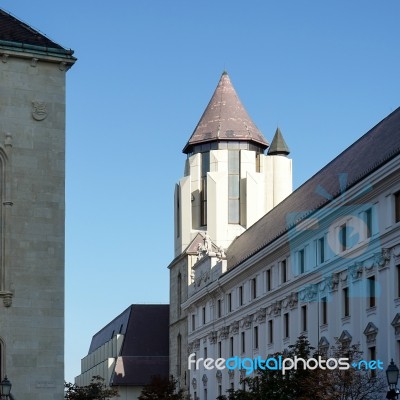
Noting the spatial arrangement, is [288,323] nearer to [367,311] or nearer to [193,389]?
[367,311]

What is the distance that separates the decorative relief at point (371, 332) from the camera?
54.2 m

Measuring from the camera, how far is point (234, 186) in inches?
4281

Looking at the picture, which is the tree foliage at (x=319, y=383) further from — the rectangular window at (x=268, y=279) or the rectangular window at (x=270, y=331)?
the rectangular window at (x=268, y=279)

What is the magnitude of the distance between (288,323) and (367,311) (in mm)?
15002

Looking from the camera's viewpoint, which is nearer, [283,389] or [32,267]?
[32,267]

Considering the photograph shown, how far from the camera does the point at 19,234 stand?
4647 cm

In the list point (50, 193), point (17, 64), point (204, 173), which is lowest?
point (50, 193)

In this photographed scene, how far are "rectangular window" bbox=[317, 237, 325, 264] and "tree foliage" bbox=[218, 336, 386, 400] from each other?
229 inches

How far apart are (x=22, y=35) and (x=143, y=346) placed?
8657 cm

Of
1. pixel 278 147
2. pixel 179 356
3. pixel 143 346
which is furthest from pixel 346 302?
pixel 143 346

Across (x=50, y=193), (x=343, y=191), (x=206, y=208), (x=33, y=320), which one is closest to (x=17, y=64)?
(x=50, y=193)

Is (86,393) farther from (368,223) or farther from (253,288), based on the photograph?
(368,223)

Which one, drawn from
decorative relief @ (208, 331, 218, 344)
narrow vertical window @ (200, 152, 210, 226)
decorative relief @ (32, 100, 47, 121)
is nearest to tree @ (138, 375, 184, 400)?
decorative relief @ (208, 331, 218, 344)

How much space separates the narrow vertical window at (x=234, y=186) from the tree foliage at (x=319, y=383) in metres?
49.8
